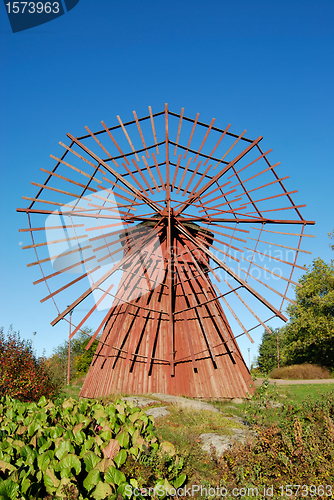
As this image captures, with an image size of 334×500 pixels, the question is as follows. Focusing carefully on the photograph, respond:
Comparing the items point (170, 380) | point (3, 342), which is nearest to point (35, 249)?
point (3, 342)

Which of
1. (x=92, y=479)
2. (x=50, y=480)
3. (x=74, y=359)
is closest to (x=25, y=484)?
(x=50, y=480)

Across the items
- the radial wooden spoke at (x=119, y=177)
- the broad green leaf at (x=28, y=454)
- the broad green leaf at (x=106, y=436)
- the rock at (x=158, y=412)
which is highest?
the radial wooden spoke at (x=119, y=177)

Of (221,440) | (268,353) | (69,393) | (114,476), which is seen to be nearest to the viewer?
(114,476)

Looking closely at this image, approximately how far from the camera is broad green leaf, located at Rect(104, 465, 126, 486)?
4.38 m

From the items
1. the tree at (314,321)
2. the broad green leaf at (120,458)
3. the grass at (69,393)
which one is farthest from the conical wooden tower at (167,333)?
the tree at (314,321)

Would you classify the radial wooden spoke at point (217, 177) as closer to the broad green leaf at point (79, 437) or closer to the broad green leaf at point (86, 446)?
the broad green leaf at point (79, 437)

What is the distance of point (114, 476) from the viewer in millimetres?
4410

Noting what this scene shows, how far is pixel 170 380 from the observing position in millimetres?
12508

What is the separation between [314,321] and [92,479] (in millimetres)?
34353

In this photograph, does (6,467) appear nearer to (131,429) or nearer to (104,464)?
(104,464)

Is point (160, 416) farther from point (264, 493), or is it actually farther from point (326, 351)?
point (326, 351)

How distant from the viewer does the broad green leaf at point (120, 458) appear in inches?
194

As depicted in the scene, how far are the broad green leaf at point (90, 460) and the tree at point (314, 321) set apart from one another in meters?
32.6

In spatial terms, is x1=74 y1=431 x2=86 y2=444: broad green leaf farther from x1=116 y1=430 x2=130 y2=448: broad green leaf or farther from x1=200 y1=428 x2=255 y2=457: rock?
x1=200 y1=428 x2=255 y2=457: rock
